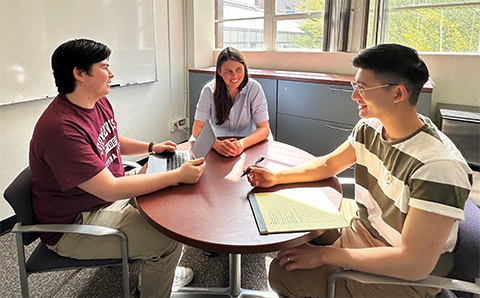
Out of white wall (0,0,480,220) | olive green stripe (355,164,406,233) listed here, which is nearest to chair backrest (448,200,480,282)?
olive green stripe (355,164,406,233)

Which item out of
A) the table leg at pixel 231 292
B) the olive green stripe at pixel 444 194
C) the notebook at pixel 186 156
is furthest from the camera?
the table leg at pixel 231 292

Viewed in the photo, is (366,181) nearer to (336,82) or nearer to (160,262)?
(160,262)

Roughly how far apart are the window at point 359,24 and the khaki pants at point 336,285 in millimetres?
2122

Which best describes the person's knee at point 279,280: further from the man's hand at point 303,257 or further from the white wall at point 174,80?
the white wall at point 174,80

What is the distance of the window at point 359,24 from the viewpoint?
8.96 ft

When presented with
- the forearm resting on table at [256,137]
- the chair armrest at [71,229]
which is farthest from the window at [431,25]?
the chair armrest at [71,229]

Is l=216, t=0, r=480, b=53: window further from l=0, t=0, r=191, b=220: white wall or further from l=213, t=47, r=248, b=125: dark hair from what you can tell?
l=213, t=47, r=248, b=125: dark hair

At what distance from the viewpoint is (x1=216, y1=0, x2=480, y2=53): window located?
2730 mm

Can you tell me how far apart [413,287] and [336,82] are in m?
1.87

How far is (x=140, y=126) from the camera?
11.7 ft

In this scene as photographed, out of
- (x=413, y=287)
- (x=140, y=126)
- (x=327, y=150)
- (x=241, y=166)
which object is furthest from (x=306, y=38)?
(x=413, y=287)

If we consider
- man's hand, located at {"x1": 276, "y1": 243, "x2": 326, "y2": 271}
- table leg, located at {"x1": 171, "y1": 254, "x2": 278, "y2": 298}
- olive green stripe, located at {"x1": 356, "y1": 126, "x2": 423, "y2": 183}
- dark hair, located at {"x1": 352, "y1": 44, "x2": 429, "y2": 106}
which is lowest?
table leg, located at {"x1": 171, "y1": 254, "x2": 278, "y2": 298}

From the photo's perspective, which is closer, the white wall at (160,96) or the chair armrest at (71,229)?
the chair armrest at (71,229)

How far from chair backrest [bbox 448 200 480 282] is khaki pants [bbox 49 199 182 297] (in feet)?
3.41
